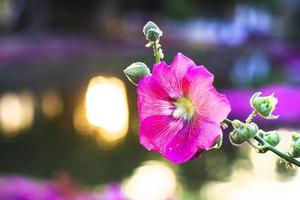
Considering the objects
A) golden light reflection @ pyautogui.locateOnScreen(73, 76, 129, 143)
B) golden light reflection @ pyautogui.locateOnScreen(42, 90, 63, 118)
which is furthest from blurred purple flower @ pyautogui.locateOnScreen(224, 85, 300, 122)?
golden light reflection @ pyautogui.locateOnScreen(42, 90, 63, 118)

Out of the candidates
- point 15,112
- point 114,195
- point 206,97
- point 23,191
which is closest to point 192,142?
point 206,97

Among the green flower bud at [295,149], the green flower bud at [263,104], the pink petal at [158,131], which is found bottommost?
the green flower bud at [295,149]

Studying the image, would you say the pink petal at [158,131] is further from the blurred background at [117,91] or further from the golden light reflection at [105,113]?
the golden light reflection at [105,113]

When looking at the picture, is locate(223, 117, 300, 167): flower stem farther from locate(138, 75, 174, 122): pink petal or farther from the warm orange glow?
the warm orange glow

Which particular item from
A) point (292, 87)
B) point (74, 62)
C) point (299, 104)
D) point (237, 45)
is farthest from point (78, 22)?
point (299, 104)

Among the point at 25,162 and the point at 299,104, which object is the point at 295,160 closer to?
the point at 25,162

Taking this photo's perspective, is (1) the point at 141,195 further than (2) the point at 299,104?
No

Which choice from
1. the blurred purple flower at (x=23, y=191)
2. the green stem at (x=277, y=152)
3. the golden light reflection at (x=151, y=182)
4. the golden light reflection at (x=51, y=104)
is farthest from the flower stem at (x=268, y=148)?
the golden light reflection at (x=51, y=104)
